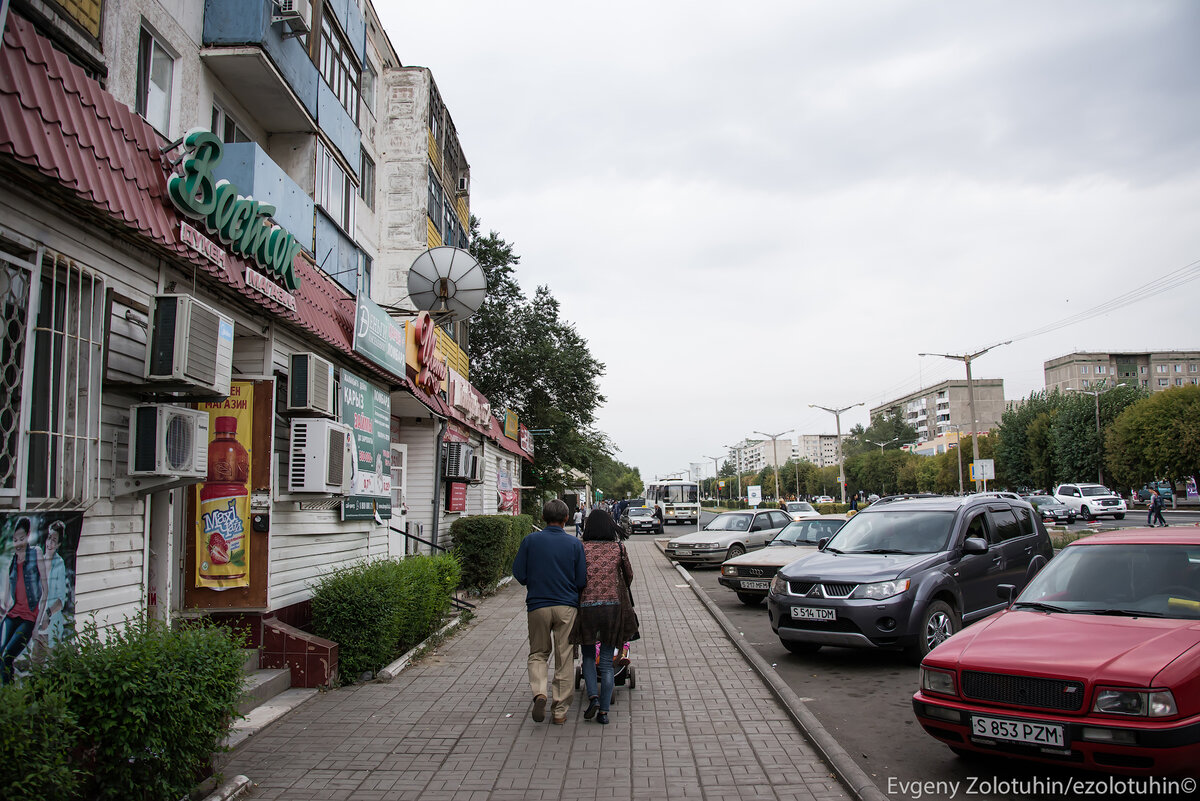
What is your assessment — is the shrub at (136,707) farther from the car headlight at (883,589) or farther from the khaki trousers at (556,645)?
the car headlight at (883,589)

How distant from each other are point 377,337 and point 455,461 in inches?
221

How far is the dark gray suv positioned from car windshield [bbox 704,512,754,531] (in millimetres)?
11606

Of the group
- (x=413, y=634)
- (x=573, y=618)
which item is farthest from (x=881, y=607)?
(x=413, y=634)

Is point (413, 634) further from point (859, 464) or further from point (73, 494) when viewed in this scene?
point (859, 464)

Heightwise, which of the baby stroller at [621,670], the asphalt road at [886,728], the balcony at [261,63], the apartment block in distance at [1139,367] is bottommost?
the asphalt road at [886,728]

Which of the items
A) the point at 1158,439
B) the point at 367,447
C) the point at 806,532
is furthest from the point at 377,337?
the point at 1158,439

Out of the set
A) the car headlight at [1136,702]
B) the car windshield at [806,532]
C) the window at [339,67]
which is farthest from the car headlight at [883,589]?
the window at [339,67]

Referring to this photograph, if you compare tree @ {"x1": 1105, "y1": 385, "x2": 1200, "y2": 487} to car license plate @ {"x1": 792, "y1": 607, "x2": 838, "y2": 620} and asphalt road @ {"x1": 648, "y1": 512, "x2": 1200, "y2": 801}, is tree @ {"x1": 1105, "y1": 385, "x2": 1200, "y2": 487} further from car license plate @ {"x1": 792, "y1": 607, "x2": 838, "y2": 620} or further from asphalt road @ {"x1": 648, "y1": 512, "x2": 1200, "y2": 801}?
car license plate @ {"x1": 792, "y1": 607, "x2": 838, "y2": 620}

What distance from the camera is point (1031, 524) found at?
33.6 feet

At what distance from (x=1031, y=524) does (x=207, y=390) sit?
971 centimetres

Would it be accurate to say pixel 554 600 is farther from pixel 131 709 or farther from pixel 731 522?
pixel 731 522

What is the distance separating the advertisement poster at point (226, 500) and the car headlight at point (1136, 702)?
6399 mm

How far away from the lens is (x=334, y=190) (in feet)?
44.0

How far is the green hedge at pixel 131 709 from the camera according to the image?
357 centimetres
